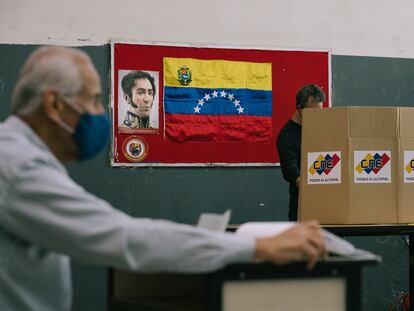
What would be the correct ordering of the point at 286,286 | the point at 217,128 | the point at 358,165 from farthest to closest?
the point at 217,128, the point at 358,165, the point at 286,286

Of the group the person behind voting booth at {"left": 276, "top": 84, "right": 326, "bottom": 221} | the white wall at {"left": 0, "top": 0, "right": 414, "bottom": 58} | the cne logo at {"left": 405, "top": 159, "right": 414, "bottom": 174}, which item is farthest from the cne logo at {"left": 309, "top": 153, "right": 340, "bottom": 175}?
the white wall at {"left": 0, "top": 0, "right": 414, "bottom": 58}

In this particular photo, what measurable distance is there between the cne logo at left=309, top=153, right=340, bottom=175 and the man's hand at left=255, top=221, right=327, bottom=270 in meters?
1.57

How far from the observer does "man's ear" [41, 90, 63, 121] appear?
141 centimetres

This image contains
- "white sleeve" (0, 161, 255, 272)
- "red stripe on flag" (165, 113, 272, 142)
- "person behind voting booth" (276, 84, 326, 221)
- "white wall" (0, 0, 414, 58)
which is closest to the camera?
"white sleeve" (0, 161, 255, 272)

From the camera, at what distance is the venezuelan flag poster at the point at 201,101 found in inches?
168

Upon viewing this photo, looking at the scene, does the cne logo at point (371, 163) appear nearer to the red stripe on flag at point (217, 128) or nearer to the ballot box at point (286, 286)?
the ballot box at point (286, 286)

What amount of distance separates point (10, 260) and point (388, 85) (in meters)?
3.77

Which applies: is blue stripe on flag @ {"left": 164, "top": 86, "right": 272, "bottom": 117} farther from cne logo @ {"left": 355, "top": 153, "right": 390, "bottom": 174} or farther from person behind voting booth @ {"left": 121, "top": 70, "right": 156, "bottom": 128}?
cne logo @ {"left": 355, "top": 153, "right": 390, "bottom": 174}

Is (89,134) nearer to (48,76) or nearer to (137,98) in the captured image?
(48,76)

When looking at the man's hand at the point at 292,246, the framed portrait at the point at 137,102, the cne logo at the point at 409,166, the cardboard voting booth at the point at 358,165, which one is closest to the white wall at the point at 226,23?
the framed portrait at the point at 137,102

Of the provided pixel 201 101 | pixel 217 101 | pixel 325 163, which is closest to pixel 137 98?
pixel 201 101

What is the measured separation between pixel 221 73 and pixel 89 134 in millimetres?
2990

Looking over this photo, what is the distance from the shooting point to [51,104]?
1421mm

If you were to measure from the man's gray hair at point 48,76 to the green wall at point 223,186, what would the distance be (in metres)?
2.82
